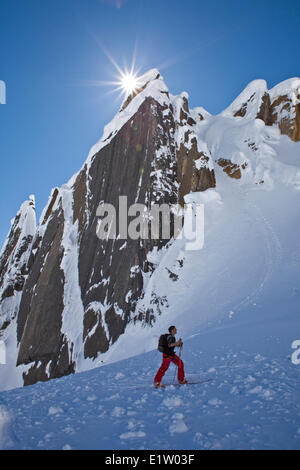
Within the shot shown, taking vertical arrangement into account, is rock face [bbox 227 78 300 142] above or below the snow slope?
above

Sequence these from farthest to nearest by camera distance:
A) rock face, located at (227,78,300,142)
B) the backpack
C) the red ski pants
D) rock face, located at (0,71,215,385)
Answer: rock face, located at (227,78,300,142), rock face, located at (0,71,215,385), the backpack, the red ski pants

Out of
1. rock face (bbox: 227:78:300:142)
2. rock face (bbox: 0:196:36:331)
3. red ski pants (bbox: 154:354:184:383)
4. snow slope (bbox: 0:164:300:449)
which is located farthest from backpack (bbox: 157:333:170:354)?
rock face (bbox: 0:196:36:331)

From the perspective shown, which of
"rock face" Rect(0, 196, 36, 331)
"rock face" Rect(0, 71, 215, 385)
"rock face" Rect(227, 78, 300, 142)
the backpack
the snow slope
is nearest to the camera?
the snow slope

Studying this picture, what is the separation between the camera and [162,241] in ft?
84.9

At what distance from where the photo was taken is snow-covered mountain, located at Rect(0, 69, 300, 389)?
20.3 meters

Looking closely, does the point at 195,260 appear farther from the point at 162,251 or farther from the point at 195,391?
the point at 195,391

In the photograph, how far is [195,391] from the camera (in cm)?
546

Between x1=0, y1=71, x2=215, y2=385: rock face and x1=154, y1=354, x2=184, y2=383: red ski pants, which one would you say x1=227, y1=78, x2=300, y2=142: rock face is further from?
x1=154, y1=354, x2=184, y2=383: red ski pants

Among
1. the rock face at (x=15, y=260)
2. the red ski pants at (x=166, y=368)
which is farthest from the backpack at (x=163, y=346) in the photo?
the rock face at (x=15, y=260)

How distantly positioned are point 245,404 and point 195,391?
1230 millimetres

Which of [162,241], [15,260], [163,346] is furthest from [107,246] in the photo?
[15,260]

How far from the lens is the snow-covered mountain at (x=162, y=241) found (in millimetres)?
20266

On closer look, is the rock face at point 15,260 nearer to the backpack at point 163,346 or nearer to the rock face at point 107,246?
the rock face at point 107,246

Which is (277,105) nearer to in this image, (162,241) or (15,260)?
(162,241)
